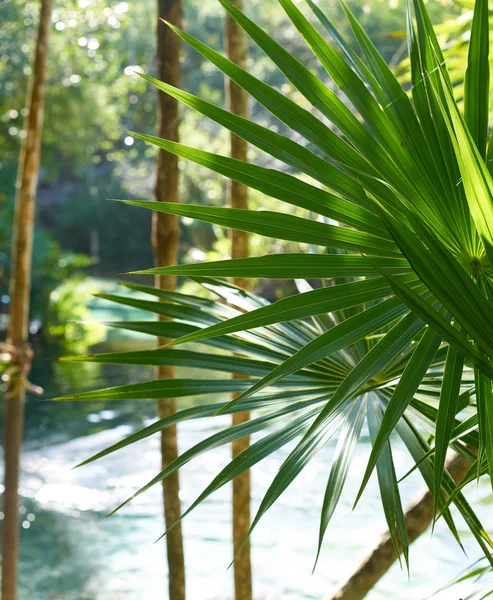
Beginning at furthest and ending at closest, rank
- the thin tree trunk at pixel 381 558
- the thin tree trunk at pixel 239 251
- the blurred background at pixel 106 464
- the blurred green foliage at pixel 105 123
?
the blurred green foliage at pixel 105 123 → the blurred background at pixel 106 464 → the thin tree trunk at pixel 239 251 → the thin tree trunk at pixel 381 558

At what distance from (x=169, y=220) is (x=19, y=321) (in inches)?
49.0

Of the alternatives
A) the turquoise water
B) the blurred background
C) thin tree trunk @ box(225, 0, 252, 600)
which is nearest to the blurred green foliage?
the blurred background

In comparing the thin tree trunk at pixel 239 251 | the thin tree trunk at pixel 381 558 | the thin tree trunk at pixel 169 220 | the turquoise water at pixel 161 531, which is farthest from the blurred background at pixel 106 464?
the thin tree trunk at pixel 381 558

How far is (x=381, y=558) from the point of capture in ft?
6.12

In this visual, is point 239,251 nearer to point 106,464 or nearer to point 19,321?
point 19,321

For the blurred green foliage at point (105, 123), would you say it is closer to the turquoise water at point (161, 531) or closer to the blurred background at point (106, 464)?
the blurred background at point (106, 464)

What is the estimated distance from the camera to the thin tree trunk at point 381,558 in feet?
6.05

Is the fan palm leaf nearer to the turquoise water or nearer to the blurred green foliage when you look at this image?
the turquoise water

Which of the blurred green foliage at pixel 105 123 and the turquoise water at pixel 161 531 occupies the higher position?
the blurred green foliage at pixel 105 123

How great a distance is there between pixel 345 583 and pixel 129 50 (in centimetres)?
1821

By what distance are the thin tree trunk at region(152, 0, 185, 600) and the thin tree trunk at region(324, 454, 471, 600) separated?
48cm

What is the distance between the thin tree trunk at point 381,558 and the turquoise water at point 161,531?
203 cm

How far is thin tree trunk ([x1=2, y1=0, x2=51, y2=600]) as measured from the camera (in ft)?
9.40

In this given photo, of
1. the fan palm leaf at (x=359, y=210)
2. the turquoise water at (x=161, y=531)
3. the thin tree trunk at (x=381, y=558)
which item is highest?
the fan palm leaf at (x=359, y=210)
